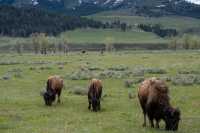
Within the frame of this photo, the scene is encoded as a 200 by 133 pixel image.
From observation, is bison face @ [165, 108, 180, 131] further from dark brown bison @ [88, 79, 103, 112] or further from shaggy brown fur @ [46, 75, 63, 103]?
shaggy brown fur @ [46, 75, 63, 103]

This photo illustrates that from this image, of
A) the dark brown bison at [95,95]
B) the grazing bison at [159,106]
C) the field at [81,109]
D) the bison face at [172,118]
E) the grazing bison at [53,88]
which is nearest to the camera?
the bison face at [172,118]

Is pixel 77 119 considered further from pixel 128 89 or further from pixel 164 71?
pixel 164 71

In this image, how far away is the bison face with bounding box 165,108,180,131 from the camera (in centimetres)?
2058

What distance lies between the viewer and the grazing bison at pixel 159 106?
68.0 ft

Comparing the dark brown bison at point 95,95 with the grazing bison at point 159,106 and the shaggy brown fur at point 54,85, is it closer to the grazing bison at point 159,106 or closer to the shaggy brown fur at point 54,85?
the shaggy brown fur at point 54,85

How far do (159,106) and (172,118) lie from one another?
2.47 feet

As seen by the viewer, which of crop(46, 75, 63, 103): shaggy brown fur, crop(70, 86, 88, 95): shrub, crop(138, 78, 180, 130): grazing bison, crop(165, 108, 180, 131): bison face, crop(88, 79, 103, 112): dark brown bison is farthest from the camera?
crop(70, 86, 88, 95): shrub

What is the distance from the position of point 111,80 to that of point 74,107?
16231 mm

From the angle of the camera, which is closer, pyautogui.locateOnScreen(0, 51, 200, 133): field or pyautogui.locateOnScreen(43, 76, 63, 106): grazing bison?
pyautogui.locateOnScreen(0, 51, 200, 133): field

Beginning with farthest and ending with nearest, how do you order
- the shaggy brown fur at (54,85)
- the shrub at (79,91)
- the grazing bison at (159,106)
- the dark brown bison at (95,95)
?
1. the shrub at (79,91)
2. the shaggy brown fur at (54,85)
3. the dark brown bison at (95,95)
4. the grazing bison at (159,106)

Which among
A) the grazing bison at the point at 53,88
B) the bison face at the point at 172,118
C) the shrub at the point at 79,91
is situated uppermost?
the bison face at the point at 172,118

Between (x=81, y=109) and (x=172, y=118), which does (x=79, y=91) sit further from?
(x=172, y=118)

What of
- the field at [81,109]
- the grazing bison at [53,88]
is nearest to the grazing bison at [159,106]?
the field at [81,109]

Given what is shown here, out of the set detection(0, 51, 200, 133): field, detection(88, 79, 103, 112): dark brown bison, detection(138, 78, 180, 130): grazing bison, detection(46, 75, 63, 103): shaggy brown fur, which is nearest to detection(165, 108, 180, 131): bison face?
detection(138, 78, 180, 130): grazing bison
